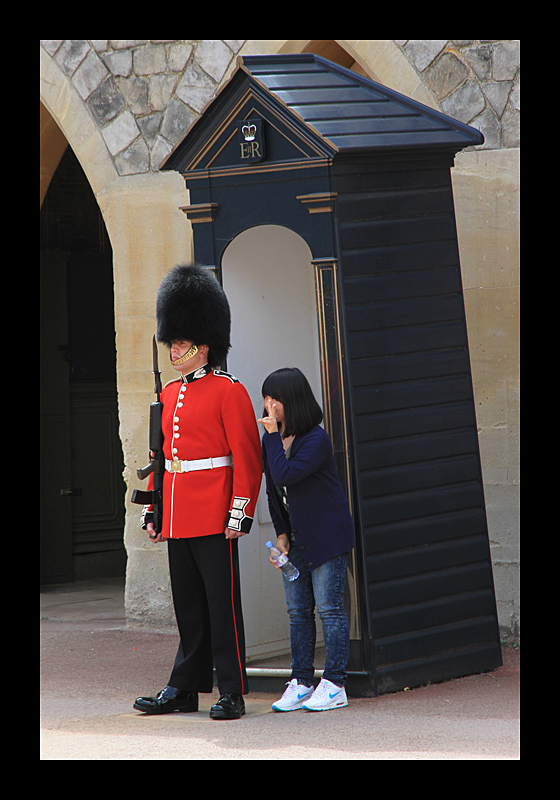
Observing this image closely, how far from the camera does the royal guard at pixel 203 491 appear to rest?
11.9ft

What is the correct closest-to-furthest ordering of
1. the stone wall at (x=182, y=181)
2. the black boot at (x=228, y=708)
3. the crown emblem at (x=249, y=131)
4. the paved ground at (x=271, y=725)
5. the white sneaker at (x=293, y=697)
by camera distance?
1. the paved ground at (x=271, y=725)
2. the black boot at (x=228, y=708)
3. the white sneaker at (x=293, y=697)
4. the crown emblem at (x=249, y=131)
5. the stone wall at (x=182, y=181)

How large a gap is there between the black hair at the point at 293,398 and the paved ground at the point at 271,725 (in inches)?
39.3

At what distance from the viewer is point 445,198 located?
13.4ft

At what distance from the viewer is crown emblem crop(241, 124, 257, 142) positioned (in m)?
3.88

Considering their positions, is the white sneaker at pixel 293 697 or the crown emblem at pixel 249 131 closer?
the white sneaker at pixel 293 697

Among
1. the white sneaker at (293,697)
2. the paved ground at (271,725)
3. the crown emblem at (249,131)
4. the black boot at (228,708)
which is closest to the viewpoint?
the paved ground at (271,725)

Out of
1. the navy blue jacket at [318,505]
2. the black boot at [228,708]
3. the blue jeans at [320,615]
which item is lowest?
the black boot at [228,708]

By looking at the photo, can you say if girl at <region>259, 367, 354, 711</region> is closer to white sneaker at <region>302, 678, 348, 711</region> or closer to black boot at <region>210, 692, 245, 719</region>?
white sneaker at <region>302, 678, 348, 711</region>

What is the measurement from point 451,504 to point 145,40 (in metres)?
3.09

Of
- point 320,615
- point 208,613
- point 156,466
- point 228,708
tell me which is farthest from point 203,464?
point 228,708

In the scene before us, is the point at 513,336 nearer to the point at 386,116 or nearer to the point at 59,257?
the point at 386,116

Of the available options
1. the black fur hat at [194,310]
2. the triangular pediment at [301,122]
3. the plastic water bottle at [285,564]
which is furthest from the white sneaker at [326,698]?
the triangular pediment at [301,122]

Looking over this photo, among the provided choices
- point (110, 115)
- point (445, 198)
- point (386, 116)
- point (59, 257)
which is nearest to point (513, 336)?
point (445, 198)

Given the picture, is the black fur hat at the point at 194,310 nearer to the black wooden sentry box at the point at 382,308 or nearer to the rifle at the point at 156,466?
the rifle at the point at 156,466
